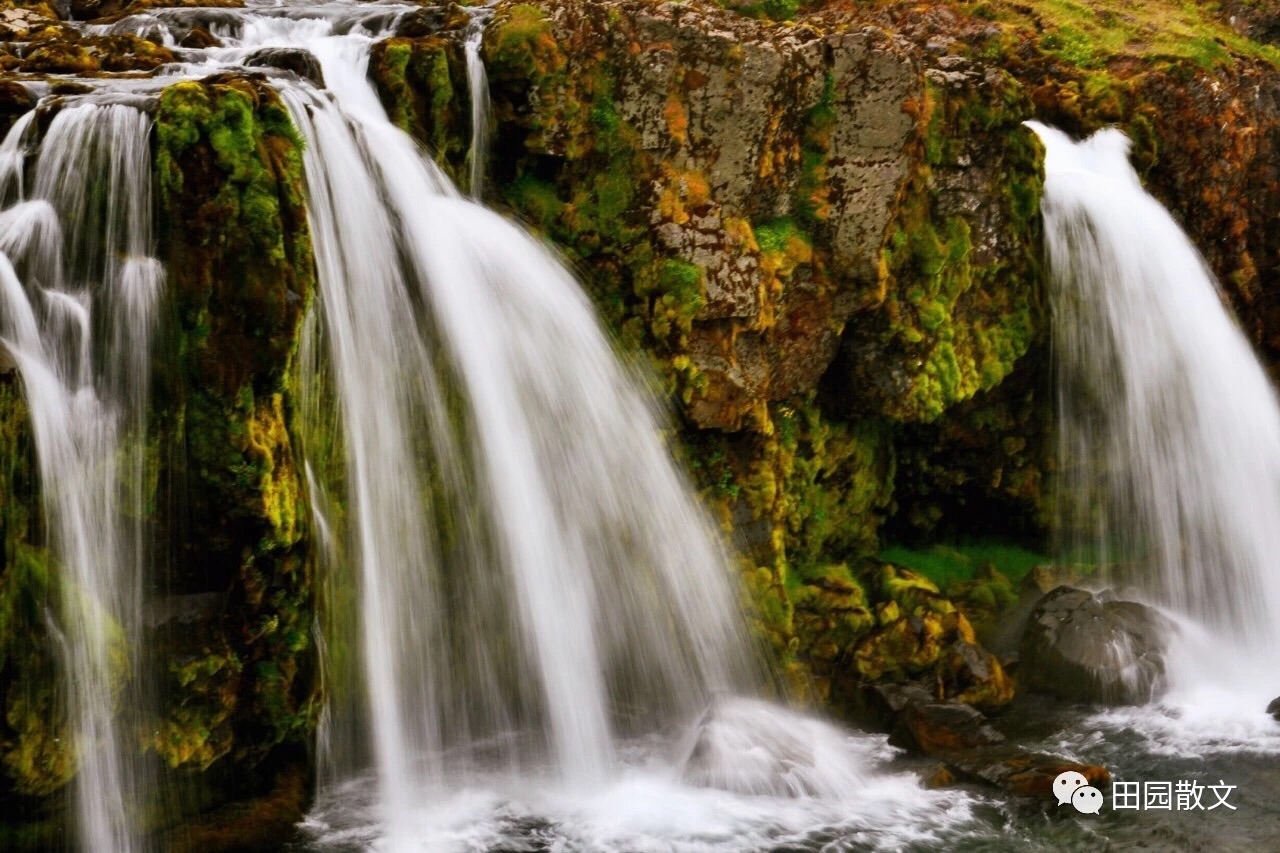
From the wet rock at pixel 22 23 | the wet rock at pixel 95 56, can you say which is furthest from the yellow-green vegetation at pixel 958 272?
the wet rock at pixel 22 23

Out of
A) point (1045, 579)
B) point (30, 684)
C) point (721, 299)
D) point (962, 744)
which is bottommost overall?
point (962, 744)

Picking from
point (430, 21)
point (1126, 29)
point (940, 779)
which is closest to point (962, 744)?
point (940, 779)

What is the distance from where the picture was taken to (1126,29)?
18.4 meters

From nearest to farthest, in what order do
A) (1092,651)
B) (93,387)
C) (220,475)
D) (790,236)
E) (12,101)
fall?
(93,387)
(220,475)
(12,101)
(790,236)
(1092,651)

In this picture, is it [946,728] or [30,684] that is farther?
[946,728]

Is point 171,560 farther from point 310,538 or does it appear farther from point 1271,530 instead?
point 1271,530

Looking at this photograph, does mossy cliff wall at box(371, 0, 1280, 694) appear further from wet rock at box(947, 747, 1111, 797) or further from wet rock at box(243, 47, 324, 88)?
wet rock at box(947, 747, 1111, 797)

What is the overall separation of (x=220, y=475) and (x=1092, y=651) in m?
7.80

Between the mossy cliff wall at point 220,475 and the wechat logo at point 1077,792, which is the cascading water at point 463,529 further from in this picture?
the wechat logo at point 1077,792

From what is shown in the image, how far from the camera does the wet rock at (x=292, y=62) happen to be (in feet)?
30.6

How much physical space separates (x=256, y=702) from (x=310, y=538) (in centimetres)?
101

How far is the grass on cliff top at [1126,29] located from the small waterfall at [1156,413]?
4.76 metres

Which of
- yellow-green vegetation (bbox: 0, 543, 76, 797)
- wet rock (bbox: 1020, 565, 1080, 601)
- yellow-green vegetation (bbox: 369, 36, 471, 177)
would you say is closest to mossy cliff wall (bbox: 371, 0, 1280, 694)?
yellow-green vegetation (bbox: 369, 36, 471, 177)

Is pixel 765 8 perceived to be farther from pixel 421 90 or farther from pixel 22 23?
pixel 22 23
